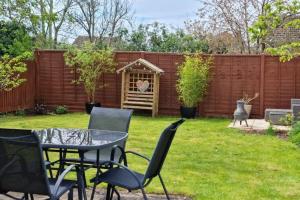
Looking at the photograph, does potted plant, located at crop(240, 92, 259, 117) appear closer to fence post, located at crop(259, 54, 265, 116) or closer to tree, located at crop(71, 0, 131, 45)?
fence post, located at crop(259, 54, 265, 116)

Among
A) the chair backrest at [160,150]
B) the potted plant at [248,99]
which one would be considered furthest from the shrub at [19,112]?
the chair backrest at [160,150]

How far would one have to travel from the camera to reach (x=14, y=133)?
2820 millimetres

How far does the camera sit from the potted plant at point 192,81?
1099 centimetres

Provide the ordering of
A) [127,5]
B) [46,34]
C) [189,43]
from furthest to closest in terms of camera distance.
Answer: [127,5], [46,34], [189,43]

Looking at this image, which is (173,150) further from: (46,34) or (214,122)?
(46,34)

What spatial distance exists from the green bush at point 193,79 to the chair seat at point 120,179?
7.40 m

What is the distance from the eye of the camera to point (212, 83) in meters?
11.5

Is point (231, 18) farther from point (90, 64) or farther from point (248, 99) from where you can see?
point (90, 64)

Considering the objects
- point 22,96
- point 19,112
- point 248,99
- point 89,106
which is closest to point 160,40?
point 89,106

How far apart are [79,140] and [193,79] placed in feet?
24.5

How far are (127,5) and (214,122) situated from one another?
39.9 feet

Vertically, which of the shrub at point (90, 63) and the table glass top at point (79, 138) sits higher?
the shrub at point (90, 63)

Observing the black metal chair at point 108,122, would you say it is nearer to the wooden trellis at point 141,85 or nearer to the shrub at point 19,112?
the wooden trellis at point 141,85

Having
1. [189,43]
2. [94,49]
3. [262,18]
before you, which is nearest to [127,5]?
[189,43]
